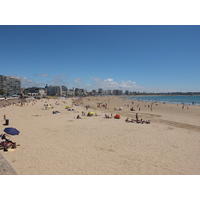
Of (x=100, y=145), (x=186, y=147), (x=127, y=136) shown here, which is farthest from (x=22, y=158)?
(x=186, y=147)

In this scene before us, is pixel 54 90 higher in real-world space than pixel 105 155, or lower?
higher

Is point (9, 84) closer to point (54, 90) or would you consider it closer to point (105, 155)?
point (54, 90)

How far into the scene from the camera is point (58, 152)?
268 inches

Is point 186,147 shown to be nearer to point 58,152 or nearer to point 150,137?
point 150,137

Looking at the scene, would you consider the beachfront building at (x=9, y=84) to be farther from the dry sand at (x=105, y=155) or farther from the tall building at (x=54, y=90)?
the dry sand at (x=105, y=155)

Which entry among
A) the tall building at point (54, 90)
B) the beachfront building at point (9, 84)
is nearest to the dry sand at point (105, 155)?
the beachfront building at point (9, 84)

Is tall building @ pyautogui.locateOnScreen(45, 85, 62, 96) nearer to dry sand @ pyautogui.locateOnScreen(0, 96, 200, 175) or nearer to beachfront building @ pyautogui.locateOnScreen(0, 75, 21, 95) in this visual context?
beachfront building @ pyautogui.locateOnScreen(0, 75, 21, 95)

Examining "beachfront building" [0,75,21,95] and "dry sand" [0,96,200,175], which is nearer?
"dry sand" [0,96,200,175]

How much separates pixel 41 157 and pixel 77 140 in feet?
9.23

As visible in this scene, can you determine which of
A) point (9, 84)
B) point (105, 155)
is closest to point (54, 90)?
point (9, 84)

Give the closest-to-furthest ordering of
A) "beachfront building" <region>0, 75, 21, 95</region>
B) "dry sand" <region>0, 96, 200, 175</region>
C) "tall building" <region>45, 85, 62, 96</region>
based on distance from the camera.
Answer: "dry sand" <region>0, 96, 200, 175</region> < "beachfront building" <region>0, 75, 21, 95</region> < "tall building" <region>45, 85, 62, 96</region>

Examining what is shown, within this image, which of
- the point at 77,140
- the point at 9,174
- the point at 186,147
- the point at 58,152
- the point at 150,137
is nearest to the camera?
the point at 9,174

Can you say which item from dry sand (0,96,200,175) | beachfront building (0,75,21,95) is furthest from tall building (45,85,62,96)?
dry sand (0,96,200,175)

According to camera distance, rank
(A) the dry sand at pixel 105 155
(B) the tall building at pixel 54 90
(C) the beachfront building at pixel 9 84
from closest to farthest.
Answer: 1. (A) the dry sand at pixel 105 155
2. (C) the beachfront building at pixel 9 84
3. (B) the tall building at pixel 54 90
